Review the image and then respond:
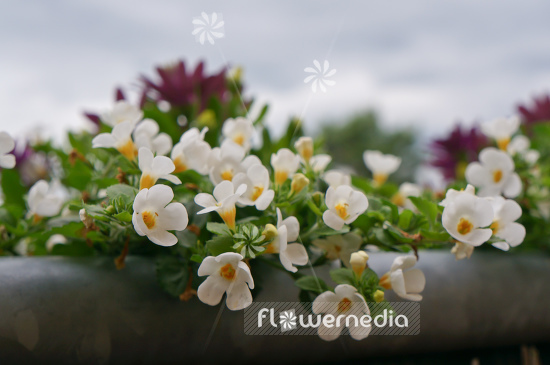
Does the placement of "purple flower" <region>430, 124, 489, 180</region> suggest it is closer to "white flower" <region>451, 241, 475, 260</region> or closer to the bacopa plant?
the bacopa plant

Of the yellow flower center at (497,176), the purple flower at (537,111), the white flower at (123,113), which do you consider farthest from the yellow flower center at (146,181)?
the purple flower at (537,111)

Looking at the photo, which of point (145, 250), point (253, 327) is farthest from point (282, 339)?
point (145, 250)

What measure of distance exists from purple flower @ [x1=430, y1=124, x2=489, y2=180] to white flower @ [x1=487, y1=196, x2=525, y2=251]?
384 millimetres

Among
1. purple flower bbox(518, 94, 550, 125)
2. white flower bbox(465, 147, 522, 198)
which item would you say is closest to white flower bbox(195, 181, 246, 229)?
white flower bbox(465, 147, 522, 198)

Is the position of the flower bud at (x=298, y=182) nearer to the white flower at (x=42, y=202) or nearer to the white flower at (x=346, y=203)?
the white flower at (x=346, y=203)

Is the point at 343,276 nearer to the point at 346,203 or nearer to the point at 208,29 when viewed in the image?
the point at 346,203

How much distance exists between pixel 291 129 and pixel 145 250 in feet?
0.89

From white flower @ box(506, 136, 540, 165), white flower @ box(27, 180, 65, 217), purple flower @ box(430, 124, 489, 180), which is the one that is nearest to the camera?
white flower @ box(27, 180, 65, 217)

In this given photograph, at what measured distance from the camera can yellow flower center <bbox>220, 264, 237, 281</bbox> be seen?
0.26 meters

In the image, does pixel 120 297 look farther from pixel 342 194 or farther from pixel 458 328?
pixel 458 328

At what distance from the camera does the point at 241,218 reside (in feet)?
1.13

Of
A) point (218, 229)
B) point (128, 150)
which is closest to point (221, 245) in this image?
point (218, 229)

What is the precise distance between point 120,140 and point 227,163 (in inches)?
3.2

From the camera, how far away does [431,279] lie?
0.37 meters
